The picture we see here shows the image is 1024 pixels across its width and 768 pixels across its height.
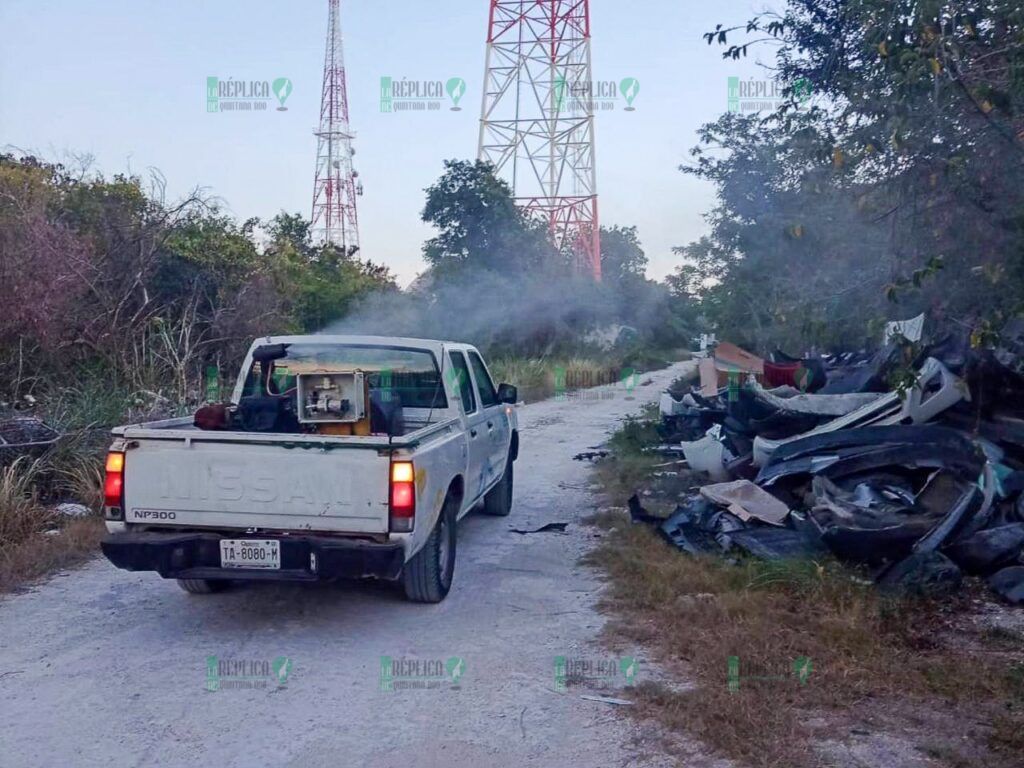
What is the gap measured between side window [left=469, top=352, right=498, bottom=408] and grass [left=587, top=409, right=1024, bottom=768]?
2078mm

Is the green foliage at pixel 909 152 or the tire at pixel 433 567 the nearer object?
the green foliage at pixel 909 152

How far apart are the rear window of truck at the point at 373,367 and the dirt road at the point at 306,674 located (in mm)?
1471

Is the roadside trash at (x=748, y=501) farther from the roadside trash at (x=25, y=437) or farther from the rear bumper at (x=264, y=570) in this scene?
the roadside trash at (x=25, y=437)

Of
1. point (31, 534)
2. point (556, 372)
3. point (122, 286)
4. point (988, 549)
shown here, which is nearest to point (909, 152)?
point (988, 549)

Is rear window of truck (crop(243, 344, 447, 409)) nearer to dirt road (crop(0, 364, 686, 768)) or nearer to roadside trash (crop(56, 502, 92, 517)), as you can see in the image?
dirt road (crop(0, 364, 686, 768))

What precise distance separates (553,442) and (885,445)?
26.0ft

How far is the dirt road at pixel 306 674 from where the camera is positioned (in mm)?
4086

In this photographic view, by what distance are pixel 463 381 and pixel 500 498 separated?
183cm

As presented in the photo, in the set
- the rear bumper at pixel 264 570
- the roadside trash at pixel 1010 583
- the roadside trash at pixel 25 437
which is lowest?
the roadside trash at pixel 1010 583

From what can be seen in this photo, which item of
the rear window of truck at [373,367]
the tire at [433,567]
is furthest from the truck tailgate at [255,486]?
the rear window of truck at [373,367]

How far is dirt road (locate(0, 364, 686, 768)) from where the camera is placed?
4086mm

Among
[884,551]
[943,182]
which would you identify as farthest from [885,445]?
[943,182]

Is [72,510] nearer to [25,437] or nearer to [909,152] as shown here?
[25,437]

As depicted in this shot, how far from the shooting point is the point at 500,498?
9000mm
